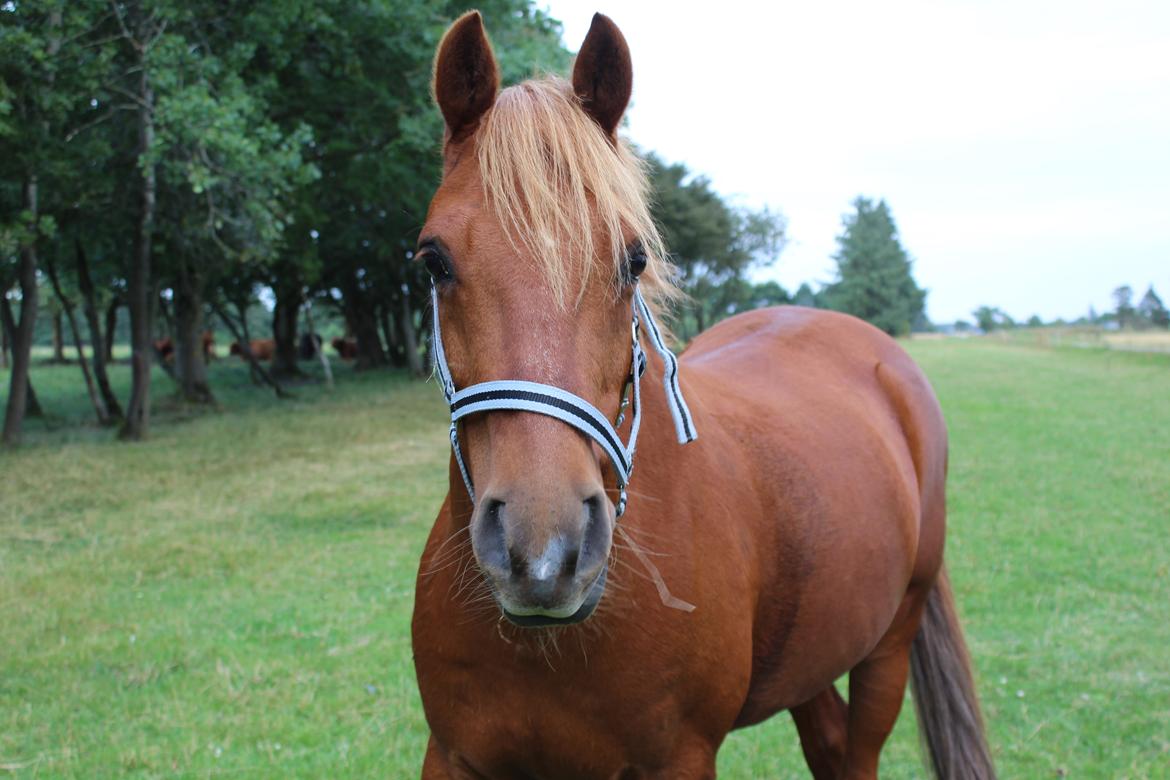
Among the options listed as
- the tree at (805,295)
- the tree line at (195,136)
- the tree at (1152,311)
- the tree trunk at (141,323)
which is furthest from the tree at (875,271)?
the tree trunk at (141,323)

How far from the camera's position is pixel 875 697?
309 cm

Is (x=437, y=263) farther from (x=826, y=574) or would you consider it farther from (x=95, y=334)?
(x=95, y=334)

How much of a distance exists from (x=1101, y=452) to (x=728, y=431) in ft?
36.8

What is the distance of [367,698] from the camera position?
4.66 meters

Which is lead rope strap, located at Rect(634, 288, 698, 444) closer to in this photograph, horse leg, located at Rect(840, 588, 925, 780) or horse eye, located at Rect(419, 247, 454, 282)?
horse eye, located at Rect(419, 247, 454, 282)

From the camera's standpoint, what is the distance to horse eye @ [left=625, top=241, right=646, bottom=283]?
1.74 m

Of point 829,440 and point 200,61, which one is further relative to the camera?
point 200,61

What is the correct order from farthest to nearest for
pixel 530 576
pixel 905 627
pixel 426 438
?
pixel 426 438 → pixel 905 627 → pixel 530 576

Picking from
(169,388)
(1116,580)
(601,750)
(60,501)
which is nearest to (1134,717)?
(1116,580)

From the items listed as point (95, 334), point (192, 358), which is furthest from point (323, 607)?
point (192, 358)

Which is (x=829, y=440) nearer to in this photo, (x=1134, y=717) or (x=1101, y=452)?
(x=1134, y=717)

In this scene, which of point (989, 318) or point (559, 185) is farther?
point (989, 318)

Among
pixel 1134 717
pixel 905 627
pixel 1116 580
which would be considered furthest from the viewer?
pixel 1116 580

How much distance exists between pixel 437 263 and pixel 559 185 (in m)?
0.27
